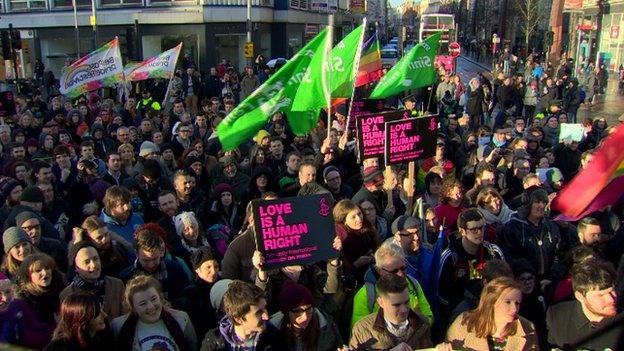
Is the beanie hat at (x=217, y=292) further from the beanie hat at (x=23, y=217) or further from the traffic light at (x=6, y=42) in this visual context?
the traffic light at (x=6, y=42)

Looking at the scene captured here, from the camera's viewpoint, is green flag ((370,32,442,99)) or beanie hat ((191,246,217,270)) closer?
beanie hat ((191,246,217,270))

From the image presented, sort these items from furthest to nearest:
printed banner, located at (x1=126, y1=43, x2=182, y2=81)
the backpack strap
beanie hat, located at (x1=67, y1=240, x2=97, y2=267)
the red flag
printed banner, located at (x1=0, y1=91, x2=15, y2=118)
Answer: printed banner, located at (x1=126, y1=43, x2=182, y2=81) < printed banner, located at (x1=0, y1=91, x2=15, y2=118) < beanie hat, located at (x1=67, y1=240, x2=97, y2=267) < the backpack strap < the red flag

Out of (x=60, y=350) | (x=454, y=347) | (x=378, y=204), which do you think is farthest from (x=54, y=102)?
(x=454, y=347)

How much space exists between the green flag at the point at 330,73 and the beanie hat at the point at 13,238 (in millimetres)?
3867

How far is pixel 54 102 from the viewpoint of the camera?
13883 mm

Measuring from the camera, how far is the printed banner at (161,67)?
14.1 m

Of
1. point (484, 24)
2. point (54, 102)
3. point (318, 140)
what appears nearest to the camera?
point (318, 140)

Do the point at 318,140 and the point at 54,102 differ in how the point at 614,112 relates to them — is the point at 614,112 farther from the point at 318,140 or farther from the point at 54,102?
the point at 54,102

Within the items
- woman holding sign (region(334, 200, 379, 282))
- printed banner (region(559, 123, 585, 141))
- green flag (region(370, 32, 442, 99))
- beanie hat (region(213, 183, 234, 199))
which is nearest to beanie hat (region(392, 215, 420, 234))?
woman holding sign (region(334, 200, 379, 282))

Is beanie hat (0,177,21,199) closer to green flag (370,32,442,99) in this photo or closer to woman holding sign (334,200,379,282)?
woman holding sign (334,200,379,282)


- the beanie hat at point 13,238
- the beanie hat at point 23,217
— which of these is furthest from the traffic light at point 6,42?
the beanie hat at point 13,238

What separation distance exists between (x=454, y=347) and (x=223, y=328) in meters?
1.39

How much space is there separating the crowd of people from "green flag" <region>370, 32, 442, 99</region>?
1425 mm

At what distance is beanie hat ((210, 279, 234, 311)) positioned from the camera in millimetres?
4457
